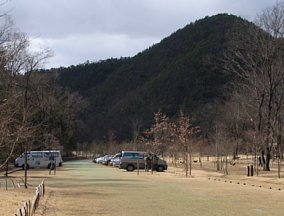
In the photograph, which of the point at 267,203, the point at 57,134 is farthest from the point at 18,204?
the point at 57,134

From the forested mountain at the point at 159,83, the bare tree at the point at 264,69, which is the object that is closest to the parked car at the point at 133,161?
the bare tree at the point at 264,69

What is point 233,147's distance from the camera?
8300 centimetres

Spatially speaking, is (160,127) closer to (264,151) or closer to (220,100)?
(264,151)


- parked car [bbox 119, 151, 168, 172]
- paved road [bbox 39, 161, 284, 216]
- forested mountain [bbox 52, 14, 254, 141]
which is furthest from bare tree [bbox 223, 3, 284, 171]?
forested mountain [bbox 52, 14, 254, 141]

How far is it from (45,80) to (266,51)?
44.3 m

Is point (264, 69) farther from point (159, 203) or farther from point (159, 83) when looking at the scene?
point (159, 83)

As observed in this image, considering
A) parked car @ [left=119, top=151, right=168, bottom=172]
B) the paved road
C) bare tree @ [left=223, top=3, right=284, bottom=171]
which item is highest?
bare tree @ [left=223, top=3, right=284, bottom=171]

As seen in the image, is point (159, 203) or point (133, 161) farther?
point (133, 161)

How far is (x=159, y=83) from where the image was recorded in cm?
13125

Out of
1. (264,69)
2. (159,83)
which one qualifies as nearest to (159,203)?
(264,69)

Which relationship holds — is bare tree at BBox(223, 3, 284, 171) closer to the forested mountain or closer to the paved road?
the paved road

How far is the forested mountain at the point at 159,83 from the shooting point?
120688 millimetres

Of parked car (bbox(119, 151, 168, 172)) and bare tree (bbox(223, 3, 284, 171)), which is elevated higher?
bare tree (bbox(223, 3, 284, 171))

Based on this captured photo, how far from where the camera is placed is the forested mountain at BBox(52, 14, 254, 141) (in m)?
121
